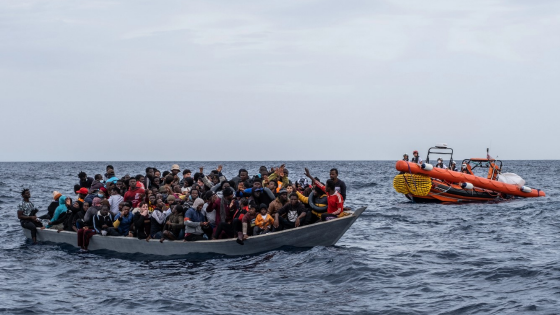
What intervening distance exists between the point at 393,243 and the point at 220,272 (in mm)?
6963

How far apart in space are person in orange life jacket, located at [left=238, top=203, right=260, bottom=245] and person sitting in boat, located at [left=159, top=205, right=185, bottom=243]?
4.85 feet

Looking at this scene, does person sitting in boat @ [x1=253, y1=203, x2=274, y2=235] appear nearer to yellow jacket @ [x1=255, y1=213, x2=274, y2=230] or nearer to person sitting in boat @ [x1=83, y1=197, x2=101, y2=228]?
yellow jacket @ [x1=255, y1=213, x2=274, y2=230]

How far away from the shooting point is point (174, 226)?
54.5 feet

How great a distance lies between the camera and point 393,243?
1991cm

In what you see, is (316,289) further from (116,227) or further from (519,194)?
(519,194)

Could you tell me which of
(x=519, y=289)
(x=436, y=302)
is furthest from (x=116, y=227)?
(x=519, y=289)

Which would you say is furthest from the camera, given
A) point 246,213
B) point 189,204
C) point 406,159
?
point 406,159

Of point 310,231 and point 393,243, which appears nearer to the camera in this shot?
point 310,231

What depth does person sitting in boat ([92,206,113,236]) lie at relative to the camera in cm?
1798

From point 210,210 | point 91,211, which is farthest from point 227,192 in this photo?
point 91,211

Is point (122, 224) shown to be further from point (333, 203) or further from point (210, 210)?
point (333, 203)

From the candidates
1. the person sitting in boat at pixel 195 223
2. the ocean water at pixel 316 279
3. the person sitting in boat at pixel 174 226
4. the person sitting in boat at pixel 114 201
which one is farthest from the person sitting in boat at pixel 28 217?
the person sitting in boat at pixel 195 223

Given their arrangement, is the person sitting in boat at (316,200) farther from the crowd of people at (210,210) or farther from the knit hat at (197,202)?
the knit hat at (197,202)

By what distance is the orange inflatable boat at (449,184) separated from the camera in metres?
32.7
